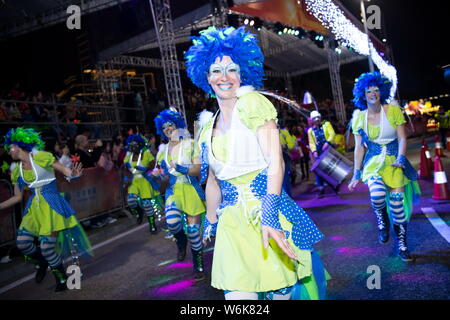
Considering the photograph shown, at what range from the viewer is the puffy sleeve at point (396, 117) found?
489 centimetres

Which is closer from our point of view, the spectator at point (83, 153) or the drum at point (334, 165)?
the drum at point (334, 165)

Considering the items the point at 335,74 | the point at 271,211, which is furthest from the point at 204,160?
the point at 335,74

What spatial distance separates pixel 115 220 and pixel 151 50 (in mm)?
15289

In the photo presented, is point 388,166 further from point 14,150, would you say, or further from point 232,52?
point 14,150

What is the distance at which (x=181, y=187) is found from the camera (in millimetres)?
5547

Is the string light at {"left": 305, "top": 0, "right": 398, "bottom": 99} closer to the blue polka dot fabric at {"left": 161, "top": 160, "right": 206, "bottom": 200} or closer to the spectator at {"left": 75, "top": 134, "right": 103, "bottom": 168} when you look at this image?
the spectator at {"left": 75, "top": 134, "right": 103, "bottom": 168}

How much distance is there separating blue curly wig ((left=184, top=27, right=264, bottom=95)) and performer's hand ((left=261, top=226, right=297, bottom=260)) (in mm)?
1046

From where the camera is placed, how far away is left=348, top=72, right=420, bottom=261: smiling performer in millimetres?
4766

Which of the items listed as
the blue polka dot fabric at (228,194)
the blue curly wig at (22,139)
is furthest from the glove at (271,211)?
the blue curly wig at (22,139)

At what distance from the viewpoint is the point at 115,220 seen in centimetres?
998

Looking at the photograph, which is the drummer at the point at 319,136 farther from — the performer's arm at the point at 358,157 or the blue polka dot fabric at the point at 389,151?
the blue polka dot fabric at the point at 389,151

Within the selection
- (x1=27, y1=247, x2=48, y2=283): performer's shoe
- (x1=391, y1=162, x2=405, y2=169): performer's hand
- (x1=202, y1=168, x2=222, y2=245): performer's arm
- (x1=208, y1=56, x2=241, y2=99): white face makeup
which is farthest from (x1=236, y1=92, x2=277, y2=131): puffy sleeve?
(x1=27, y1=247, x2=48, y2=283): performer's shoe

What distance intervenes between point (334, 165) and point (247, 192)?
7.18m

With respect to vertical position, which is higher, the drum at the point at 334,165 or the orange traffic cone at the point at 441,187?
the drum at the point at 334,165
